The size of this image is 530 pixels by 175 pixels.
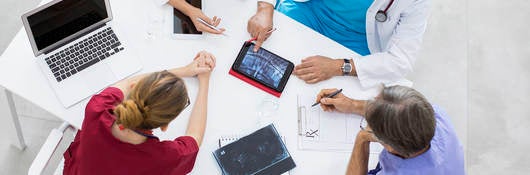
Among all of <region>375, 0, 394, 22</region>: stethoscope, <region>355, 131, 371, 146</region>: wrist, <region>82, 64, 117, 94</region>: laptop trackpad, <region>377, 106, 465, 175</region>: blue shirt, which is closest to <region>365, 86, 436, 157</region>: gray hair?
<region>377, 106, 465, 175</region>: blue shirt

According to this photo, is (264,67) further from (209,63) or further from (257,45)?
(209,63)

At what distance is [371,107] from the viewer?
5.08 ft

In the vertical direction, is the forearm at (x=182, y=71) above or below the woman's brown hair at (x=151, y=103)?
below

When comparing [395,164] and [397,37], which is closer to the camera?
[395,164]

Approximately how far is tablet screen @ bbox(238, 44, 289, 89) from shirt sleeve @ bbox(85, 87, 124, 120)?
0.47 m

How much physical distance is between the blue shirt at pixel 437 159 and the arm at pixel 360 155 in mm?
102

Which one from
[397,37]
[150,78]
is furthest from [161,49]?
[397,37]

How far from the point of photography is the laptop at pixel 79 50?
184 centimetres

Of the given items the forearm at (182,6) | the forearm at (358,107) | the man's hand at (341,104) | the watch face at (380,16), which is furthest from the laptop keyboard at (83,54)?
the watch face at (380,16)

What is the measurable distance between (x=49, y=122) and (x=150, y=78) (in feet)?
4.38

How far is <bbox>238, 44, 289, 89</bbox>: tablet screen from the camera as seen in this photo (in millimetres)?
1993

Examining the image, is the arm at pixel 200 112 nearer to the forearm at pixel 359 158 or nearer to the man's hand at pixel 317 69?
→ the man's hand at pixel 317 69

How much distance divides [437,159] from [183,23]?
1.03 metres

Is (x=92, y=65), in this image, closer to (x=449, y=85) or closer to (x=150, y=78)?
(x=150, y=78)
